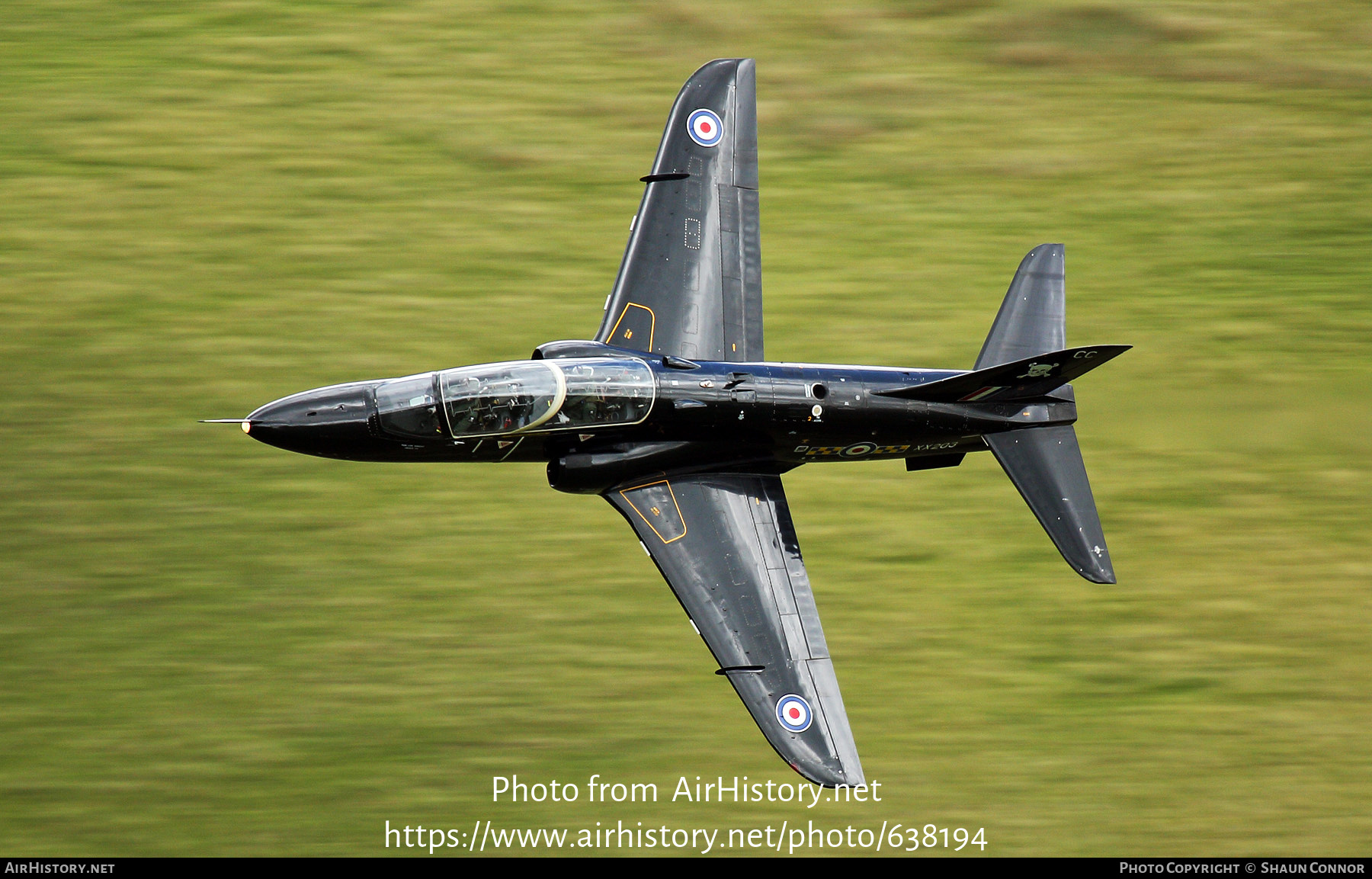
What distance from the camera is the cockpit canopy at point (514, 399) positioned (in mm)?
14117

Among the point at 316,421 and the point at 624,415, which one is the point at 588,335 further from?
the point at 316,421

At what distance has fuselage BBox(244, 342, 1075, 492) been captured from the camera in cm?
1412

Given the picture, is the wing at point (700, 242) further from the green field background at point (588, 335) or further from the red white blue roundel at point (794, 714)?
the red white blue roundel at point (794, 714)

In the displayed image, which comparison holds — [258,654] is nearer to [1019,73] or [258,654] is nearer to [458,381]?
[458,381]

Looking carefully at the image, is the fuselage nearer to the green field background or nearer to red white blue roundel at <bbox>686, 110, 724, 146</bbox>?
the green field background

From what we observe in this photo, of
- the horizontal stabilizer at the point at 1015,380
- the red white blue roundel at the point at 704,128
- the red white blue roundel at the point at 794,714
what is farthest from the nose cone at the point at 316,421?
the horizontal stabilizer at the point at 1015,380

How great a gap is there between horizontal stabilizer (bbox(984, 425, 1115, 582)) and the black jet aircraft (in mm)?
21

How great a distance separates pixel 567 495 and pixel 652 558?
233cm

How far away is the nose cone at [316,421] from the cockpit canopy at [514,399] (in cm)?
27

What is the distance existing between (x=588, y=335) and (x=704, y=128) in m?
3.24

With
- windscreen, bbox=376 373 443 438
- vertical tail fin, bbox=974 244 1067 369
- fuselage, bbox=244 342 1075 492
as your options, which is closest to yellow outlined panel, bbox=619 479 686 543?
fuselage, bbox=244 342 1075 492

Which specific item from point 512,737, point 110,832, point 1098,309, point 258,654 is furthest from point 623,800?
point 1098,309

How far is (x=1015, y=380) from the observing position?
14.4m

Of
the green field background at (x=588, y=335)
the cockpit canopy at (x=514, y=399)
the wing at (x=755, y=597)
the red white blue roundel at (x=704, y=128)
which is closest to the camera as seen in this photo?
the wing at (x=755, y=597)
